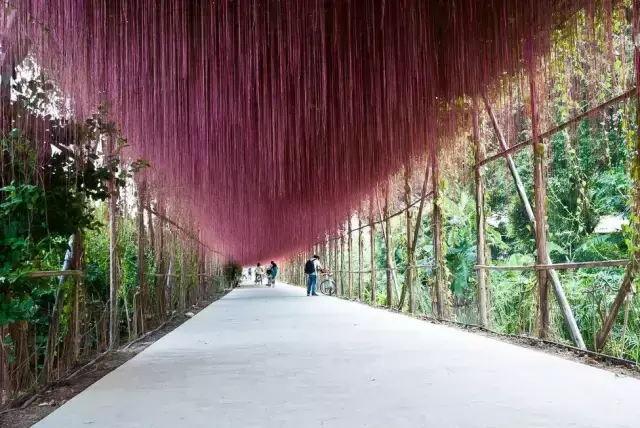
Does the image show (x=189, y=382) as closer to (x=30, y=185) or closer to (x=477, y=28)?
(x=30, y=185)

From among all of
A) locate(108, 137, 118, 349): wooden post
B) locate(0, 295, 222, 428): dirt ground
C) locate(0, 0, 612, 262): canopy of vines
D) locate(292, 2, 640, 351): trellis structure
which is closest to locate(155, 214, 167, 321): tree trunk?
locate(0, 0, 612, 262): canopy of vines

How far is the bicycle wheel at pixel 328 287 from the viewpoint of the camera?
15.1 meters

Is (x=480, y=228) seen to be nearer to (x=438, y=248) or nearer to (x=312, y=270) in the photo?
(x=438, y=248)

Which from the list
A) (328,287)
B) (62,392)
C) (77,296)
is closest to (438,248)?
(77,296)

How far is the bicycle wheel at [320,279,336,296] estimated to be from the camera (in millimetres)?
15131

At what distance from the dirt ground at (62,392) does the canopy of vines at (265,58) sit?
1.25m

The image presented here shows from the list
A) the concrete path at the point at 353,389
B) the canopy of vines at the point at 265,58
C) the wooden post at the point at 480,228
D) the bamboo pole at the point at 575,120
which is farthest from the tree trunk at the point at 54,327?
the wooden post at the point at 480,228

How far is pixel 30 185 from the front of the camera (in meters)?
2.44

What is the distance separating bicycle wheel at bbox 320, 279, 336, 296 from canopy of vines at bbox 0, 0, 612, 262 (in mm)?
10416

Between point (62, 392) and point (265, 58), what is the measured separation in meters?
1.88

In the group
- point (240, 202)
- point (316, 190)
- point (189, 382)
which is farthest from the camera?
point (240, 202)

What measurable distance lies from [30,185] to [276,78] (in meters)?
1.64

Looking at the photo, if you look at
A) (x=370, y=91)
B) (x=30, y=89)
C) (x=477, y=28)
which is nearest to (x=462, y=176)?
(x=370, y=91)

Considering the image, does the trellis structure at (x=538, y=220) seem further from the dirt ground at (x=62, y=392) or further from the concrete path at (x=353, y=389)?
the dirt ground at (x=62, y=392)
